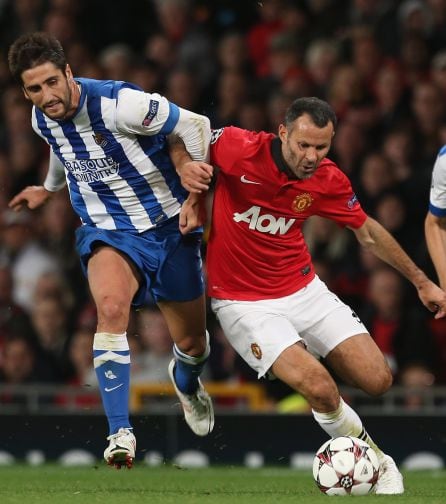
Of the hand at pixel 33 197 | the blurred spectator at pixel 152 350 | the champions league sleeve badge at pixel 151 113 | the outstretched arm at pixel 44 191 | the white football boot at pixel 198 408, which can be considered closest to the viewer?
the champions league sleeve badge at pixel 151 113

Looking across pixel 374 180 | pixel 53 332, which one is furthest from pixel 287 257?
pixel 53 332

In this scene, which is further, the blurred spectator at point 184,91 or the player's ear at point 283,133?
the blurred spectator at point 184,91

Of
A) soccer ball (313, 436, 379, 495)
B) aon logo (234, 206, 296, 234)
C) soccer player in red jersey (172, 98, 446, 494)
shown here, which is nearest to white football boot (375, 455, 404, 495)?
soccer player in red jersey (172, 98, 446, 494)

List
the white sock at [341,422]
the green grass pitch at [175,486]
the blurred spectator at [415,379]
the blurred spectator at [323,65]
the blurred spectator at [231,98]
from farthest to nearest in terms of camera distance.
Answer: the blurred spectator at [231,98] < the blurred spectator at [323,65] < the blurred spectator at [415,379] < the white sock at [341,422] < the green grass pitch at [175,486]

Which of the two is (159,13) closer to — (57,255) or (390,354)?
(57,255)

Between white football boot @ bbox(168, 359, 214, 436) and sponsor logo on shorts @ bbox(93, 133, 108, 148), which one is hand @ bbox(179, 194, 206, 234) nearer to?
sponsor logo on shorts @ bbox(93, 133, 108, 148)

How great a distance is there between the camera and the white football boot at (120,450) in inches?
278

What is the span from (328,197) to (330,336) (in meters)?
0.72

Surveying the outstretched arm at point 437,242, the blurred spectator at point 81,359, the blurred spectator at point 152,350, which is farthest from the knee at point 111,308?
the blurred spectator at point 81,359

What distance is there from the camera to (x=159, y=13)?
1379 centimetres

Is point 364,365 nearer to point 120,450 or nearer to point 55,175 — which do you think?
point 120,450

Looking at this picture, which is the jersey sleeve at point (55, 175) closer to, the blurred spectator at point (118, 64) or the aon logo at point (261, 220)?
the aon logo at point (261, 220)

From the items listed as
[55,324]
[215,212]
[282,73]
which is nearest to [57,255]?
[55,324]

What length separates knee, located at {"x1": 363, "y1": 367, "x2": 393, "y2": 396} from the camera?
24.6 feet
